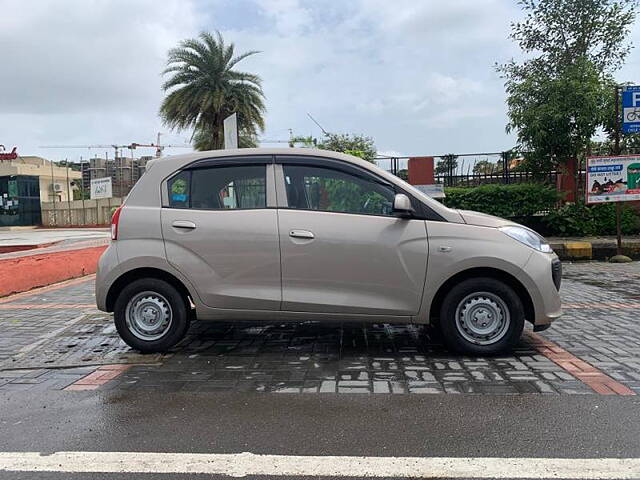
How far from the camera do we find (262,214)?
15.7ft

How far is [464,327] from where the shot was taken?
473 cm

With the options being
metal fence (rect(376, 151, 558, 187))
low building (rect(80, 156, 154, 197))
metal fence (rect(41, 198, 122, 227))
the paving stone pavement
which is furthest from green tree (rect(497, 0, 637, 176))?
low building (rect(80, 156, 154, 197))

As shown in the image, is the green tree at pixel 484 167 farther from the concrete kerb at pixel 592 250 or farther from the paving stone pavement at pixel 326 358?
the paving stone pavement at pixel 326 358

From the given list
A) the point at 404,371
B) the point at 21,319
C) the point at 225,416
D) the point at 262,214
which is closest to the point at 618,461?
the point at 404,371

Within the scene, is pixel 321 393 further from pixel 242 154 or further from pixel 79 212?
pixel 79 212

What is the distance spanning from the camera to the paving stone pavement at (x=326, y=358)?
13.8 ft

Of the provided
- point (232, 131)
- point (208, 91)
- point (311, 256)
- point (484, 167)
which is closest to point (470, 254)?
point (311, 256)

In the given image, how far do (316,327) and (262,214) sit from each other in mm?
1834

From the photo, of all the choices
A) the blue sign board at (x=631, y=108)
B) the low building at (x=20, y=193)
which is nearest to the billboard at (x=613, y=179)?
the blue sign board at (x=631, y=108)

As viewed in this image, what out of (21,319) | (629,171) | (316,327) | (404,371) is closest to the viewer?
(404,371)

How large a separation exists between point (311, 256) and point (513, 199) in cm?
1036

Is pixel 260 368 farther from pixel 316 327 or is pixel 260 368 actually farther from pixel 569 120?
pixel 569 120

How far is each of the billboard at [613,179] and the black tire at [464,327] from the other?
8.61m

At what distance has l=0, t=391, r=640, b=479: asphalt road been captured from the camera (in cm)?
313
